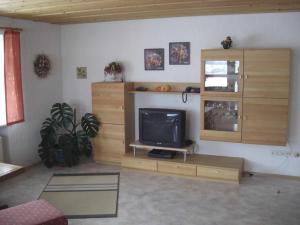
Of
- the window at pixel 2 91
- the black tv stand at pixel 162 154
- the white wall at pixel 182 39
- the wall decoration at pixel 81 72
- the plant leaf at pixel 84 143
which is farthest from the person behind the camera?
the wall decoration at pixel 81 72

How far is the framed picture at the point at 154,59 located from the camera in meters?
5.04

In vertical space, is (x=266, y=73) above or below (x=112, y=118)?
above

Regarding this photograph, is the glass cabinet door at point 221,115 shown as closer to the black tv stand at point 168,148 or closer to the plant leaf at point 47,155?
the black tv stand at point 168,148

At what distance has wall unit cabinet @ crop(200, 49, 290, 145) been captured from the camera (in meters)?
4.19

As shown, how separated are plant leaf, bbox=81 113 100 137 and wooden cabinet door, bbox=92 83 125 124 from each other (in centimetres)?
8

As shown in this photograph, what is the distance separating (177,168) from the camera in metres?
4.69

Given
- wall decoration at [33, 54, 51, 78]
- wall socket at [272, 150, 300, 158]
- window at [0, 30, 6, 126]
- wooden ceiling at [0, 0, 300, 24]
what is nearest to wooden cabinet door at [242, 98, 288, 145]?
wall socket at [272, 150, 300, 158]

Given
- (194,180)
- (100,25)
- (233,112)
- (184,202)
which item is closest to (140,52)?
(100,25)

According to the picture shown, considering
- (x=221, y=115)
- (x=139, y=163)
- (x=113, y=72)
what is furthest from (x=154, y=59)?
(x=139, y=163)

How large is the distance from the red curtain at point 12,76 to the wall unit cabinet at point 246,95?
2.59 meters

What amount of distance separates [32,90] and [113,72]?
1272mm

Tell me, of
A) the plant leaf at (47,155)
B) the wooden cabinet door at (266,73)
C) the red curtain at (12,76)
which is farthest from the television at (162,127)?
the red curtain at (12,76)

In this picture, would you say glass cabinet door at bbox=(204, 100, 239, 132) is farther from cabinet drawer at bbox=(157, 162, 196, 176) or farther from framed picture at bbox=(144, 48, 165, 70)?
framed picture at bbox=(144, 48, 165, 70)

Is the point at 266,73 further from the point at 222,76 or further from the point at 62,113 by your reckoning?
the point at 62,113
